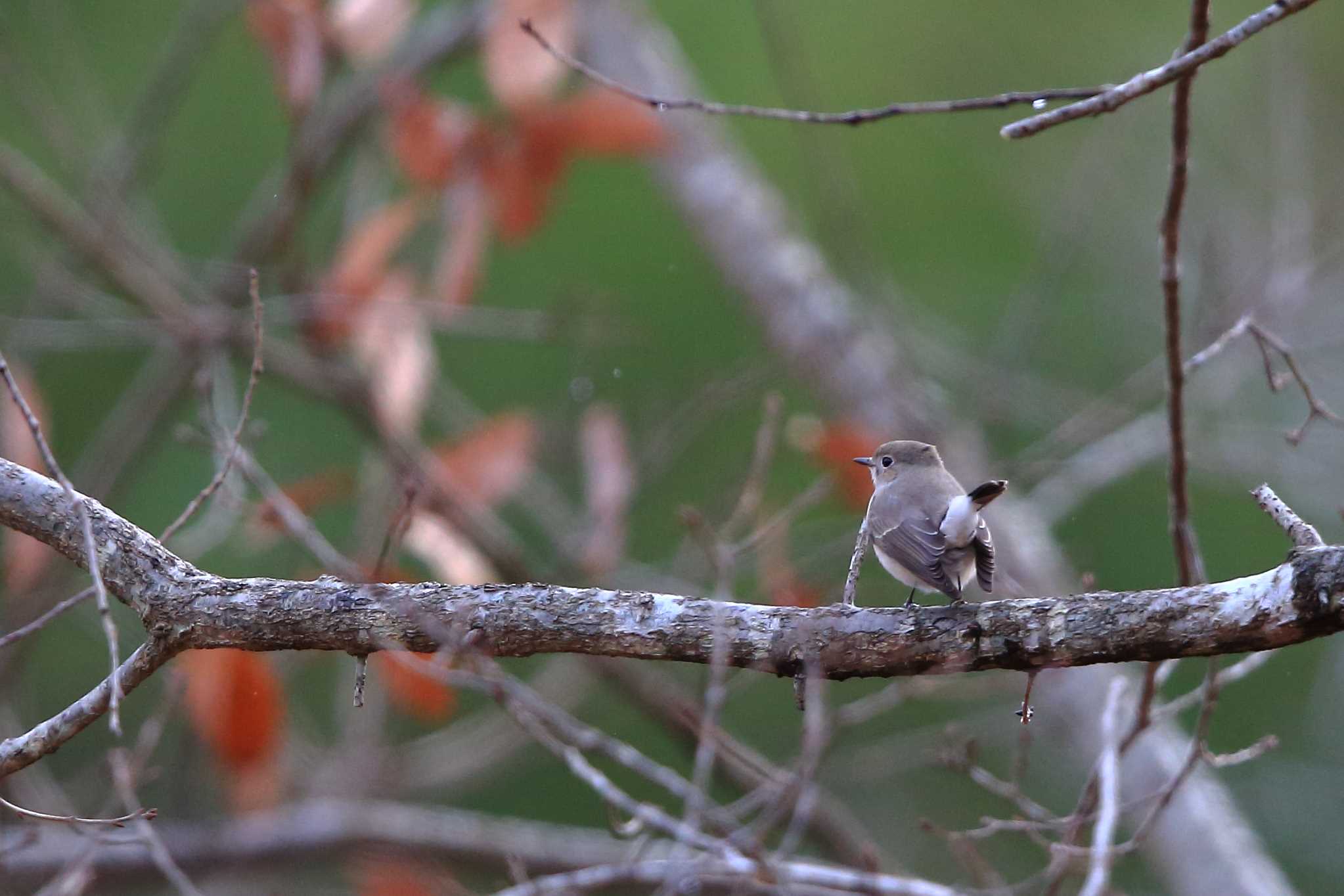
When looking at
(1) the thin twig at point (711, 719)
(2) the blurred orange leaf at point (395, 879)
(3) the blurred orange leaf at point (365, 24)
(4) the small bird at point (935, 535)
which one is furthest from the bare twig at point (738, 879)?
(3) the blurred orange leaf at point (365, 24)

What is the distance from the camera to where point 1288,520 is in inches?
86.3

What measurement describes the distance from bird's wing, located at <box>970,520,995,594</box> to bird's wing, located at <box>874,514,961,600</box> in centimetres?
8

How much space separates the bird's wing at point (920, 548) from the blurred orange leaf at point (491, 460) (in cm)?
201

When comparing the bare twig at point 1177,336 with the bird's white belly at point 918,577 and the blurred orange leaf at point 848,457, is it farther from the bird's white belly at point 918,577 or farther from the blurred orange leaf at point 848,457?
the blurred orange leaf at point 848,457

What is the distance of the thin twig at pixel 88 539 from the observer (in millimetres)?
1887

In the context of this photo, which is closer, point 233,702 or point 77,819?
point 77,819

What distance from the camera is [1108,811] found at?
8.39 ft

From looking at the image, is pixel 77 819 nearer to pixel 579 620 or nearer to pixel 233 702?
pixel 579 620

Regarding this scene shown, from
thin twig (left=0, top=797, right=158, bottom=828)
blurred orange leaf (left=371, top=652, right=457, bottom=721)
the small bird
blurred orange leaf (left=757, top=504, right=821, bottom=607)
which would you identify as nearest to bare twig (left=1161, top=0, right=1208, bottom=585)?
the small bird

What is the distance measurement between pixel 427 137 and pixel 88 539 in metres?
2.83

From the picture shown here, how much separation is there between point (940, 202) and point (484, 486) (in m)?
6.29

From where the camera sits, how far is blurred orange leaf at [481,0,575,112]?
14.6 ft

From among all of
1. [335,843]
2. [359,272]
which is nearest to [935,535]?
[359,272]

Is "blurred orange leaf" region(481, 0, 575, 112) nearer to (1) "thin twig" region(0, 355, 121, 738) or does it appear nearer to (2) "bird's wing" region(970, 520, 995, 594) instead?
(2) "bird's wing" region(970, 520, 995, 594)
